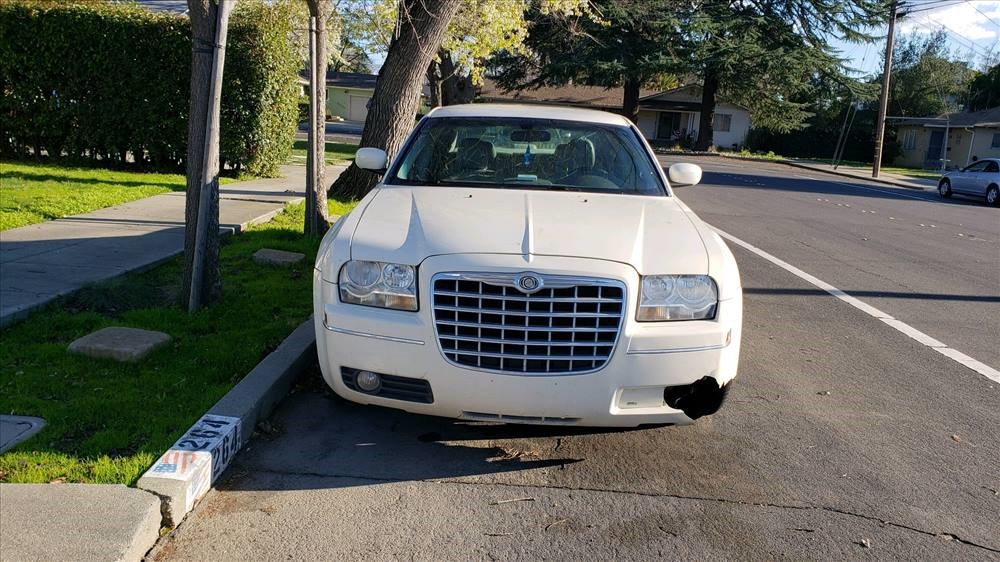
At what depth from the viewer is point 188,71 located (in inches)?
566

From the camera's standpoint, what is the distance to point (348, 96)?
221 feet

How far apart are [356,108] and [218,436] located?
66.3m

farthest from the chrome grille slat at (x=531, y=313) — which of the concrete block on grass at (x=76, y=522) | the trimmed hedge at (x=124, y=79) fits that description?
the trimmed hedge at (x=124, y=79)

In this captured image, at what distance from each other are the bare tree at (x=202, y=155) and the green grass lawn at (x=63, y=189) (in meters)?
3.84

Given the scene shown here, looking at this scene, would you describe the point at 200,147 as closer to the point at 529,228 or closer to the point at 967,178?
the point at 529,228

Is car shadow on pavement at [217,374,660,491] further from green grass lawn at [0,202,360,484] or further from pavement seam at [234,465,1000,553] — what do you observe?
green grass lawn at [0,202,360,484]

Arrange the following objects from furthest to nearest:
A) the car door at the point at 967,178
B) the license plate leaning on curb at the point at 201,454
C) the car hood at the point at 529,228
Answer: the car door at the point at 967,178 → the car hood at the point at 529,228 → the license plate leaning on curb at the point at 201,454

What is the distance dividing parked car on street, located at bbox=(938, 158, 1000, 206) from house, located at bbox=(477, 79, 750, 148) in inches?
1259

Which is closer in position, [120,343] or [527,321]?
[527,321]

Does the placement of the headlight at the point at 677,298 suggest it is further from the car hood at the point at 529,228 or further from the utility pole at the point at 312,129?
the utility pole at the point at 312,129

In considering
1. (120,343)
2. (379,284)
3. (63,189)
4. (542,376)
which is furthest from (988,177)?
(120,343)

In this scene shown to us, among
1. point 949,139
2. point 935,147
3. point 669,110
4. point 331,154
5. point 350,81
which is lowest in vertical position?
point 331,154

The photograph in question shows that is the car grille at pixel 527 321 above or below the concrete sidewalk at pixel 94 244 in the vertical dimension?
above

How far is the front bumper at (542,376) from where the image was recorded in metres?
3.89
